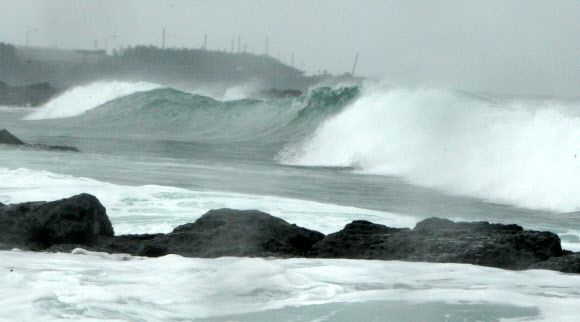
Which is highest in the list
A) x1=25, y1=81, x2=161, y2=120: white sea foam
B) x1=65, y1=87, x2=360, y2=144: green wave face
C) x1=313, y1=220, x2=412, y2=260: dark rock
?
x1=25, y1=81, x2=161, y2=120: white sea foam

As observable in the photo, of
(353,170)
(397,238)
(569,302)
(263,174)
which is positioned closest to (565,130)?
(353,170)

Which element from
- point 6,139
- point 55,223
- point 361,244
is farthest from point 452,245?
point 6,139

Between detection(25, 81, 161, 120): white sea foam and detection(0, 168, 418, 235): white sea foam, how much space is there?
28.8 m

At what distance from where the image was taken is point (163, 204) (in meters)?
10.6

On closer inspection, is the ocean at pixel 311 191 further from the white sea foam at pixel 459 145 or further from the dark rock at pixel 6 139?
the dark rock at pixel 6 139

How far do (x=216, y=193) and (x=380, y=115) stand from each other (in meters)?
13.0

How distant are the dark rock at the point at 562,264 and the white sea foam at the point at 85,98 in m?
35.4

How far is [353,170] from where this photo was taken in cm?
1873

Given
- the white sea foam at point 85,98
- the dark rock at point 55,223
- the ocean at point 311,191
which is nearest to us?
the ocean at point 311,191

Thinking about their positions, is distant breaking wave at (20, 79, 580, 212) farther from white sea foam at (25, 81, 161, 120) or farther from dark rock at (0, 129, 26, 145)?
white sea foam at (25, 81, 161, 120)

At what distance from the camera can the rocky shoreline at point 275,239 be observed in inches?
268

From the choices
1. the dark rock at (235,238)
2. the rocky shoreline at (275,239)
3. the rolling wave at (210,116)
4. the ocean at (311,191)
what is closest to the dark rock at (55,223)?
the rocky shoreline at (275,239)

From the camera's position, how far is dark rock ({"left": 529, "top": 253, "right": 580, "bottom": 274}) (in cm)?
646

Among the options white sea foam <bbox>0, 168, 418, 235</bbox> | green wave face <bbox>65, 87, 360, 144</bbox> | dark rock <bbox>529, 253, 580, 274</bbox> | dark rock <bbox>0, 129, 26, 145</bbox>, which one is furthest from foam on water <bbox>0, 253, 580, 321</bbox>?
green wave face <bbox>65, 87, 360, 144</bbox>
